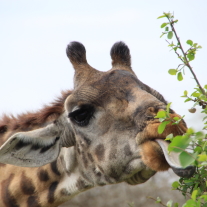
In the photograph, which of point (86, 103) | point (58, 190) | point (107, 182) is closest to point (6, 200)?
point (58, 190)

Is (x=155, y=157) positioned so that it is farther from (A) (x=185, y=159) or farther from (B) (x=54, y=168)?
(A) (x=185, y=159)

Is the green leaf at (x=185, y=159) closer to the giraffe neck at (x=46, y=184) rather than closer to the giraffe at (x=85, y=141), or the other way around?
the giraffe at (x=85, y=141)

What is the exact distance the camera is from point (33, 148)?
551 centimetres

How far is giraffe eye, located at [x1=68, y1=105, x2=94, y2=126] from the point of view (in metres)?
5.23

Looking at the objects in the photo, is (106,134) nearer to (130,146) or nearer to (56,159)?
(130,146)

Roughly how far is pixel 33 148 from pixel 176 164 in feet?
7.97

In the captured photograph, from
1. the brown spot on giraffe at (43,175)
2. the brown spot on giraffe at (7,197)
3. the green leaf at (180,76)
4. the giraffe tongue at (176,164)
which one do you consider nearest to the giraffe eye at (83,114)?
the brown spot on giraffe at (43,175)

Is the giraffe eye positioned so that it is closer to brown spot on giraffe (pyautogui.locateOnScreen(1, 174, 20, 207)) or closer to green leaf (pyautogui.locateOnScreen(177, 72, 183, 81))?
brown spot on giraffe (pyautogui.locateOnScreen(1, 174, 20, 207))

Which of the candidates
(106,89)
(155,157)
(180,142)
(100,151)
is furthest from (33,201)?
(180,142)

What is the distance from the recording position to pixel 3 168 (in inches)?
240

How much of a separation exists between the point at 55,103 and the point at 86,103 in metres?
1.09

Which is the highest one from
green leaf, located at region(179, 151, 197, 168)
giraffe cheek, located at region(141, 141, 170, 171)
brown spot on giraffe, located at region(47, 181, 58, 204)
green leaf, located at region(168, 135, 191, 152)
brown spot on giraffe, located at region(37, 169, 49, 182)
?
green leaf, located at region(168, 135, 191, 152)

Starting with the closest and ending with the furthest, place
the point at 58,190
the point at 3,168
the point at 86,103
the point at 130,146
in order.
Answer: the point at 130,146, the point at 86,103, the point at 58,190, the point at 3,168

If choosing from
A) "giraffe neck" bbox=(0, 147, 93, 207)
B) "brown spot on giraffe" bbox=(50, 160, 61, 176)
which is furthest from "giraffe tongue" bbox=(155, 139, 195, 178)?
"brown spot on giraffe" bbox=(50, 160, 61, 176)
